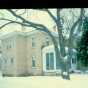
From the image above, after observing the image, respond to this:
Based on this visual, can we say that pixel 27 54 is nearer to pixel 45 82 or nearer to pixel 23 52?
pixel 23 52

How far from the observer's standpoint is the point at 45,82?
2057 millimetres

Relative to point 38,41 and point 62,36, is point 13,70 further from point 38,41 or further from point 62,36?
point 62,36

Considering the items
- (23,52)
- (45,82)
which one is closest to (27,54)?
(23,52)

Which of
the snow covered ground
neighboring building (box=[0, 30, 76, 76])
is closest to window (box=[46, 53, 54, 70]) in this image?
neighboring building (box=[0, 30, 76, 76])

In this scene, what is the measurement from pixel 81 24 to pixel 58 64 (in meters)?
0.49

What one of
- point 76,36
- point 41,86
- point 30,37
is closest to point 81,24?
point 76,36

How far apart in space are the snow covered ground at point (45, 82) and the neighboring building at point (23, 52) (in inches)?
2.5

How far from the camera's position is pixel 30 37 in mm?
2145

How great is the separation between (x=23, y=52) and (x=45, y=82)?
396 millimetres

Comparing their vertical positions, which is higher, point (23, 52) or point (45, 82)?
point (23, 52)

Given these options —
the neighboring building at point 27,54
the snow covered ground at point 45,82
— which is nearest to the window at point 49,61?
the neighboring building at point 27,54

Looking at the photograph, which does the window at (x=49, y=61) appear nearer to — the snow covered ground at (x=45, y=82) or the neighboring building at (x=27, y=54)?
the neighboring building at (x=27, y=54)

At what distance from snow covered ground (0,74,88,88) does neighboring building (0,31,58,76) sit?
0.21 feet

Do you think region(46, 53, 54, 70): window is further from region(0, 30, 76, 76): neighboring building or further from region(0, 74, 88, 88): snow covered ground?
region(0, 74, 88, 88): snow covered ground
